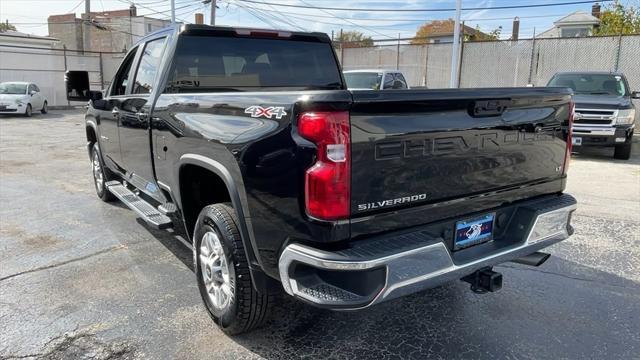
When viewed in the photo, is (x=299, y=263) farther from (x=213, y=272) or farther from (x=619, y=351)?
(x=619, y=351)

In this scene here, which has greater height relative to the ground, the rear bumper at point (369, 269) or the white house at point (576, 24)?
the white house at point (576, 24)

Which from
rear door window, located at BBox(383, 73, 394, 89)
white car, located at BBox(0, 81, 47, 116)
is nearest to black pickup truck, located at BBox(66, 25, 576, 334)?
rear door window, located at BBox(383, 73, 394, 89)

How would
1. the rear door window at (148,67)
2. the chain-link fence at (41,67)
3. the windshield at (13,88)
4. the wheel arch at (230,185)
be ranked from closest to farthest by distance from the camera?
the wheel arch at (230,185)
the rear door window at (148,67)
the windshield at (13,88)
the chain-link fence at (41,67)

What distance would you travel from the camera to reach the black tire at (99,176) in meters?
6.38

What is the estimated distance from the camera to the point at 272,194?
8.51 feet

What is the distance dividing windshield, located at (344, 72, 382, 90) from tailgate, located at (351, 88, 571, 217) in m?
9.37

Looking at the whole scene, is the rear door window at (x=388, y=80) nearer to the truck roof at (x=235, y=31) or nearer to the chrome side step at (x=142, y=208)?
the truck roof at (x=235, y=31)

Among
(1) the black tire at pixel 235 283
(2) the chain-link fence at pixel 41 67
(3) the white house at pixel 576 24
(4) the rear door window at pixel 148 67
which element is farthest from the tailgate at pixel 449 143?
(3) the white house at pixel 576 24

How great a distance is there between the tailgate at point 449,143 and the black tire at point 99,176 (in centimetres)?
480

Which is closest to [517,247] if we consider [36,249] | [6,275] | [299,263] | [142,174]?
[299,263]

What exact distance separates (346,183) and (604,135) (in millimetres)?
10152

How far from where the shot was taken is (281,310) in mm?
3684

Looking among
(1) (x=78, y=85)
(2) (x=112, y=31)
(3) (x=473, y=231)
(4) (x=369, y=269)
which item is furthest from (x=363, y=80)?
(2) (x=112, y=31)

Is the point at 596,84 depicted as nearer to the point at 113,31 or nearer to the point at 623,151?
the point at 623,151
